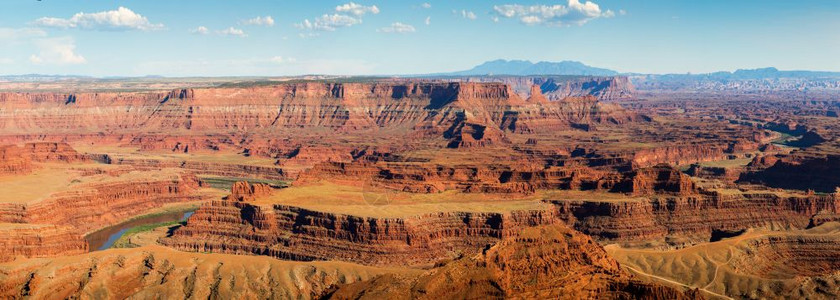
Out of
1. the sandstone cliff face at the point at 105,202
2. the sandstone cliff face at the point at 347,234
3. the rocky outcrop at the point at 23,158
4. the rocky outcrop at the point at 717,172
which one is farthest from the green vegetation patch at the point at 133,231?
the rocky outcrop at the point at 717,172

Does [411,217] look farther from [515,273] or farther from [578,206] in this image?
[515,273]

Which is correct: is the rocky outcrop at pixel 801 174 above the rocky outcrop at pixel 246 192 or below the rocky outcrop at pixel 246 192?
below

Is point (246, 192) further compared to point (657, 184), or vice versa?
point (246, 192)

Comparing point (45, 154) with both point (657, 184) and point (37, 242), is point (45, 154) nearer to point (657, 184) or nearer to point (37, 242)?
point (37, 242)

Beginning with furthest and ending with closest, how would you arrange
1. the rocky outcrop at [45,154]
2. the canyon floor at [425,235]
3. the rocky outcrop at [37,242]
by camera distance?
the rocky outcrop at [45,154] → the rocky outcrop at [37,242] → the canyon floor at [425,235]

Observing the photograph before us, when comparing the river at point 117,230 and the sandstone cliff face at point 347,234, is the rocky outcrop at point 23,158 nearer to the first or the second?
the river at point 117,230

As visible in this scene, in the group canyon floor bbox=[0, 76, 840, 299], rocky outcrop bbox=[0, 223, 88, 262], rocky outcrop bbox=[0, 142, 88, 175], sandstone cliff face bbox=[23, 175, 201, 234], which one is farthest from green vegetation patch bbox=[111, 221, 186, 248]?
rocky outcrop bbox=[0, 142, 88, 175]

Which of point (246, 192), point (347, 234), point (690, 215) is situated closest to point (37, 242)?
point (246, 192)
